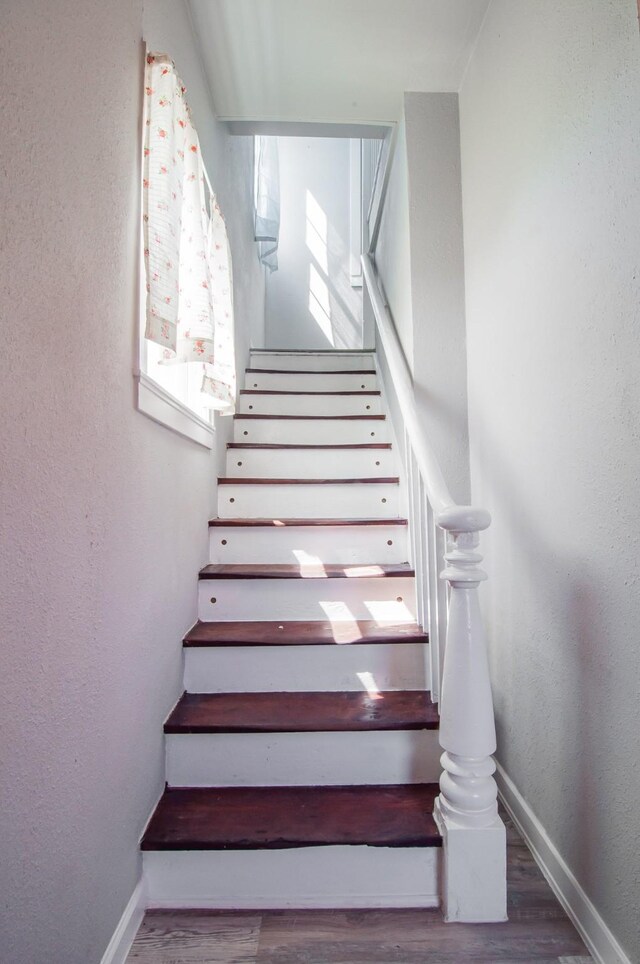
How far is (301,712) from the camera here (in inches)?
51.9

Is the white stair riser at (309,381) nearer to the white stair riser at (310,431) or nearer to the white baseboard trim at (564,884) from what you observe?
the white stair riser at (310,431)

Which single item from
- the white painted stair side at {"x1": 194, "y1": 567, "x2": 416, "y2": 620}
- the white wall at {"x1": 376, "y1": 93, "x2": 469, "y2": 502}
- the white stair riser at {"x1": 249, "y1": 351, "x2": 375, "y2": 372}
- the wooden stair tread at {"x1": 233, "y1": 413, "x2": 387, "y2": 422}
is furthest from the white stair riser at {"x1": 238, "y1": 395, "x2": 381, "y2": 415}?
the white painted stair side at {"x1": 194, "y1": 567, "x2": 416, "y2": 620}

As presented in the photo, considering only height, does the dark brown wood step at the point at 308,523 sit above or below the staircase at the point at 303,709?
above

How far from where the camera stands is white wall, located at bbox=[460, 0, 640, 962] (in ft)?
2.88

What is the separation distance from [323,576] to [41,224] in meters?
1.23

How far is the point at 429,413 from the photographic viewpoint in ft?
5.98

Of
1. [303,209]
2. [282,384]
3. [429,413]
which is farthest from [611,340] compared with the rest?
[303,209]

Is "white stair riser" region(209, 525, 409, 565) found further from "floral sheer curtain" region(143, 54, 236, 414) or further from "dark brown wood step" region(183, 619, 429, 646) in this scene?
A: "floral sheer curtain" region(143, 54, 236, 414)

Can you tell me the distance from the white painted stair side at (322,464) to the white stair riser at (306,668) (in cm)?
95

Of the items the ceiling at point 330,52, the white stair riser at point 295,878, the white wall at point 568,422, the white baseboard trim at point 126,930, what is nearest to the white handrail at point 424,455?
the white wall at point 568,422

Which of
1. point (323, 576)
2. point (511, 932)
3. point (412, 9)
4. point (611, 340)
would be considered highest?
point (412, 9)

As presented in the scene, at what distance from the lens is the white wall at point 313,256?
14.8ft

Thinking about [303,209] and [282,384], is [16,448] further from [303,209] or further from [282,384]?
[303,209]

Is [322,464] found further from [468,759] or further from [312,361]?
[468,759]
